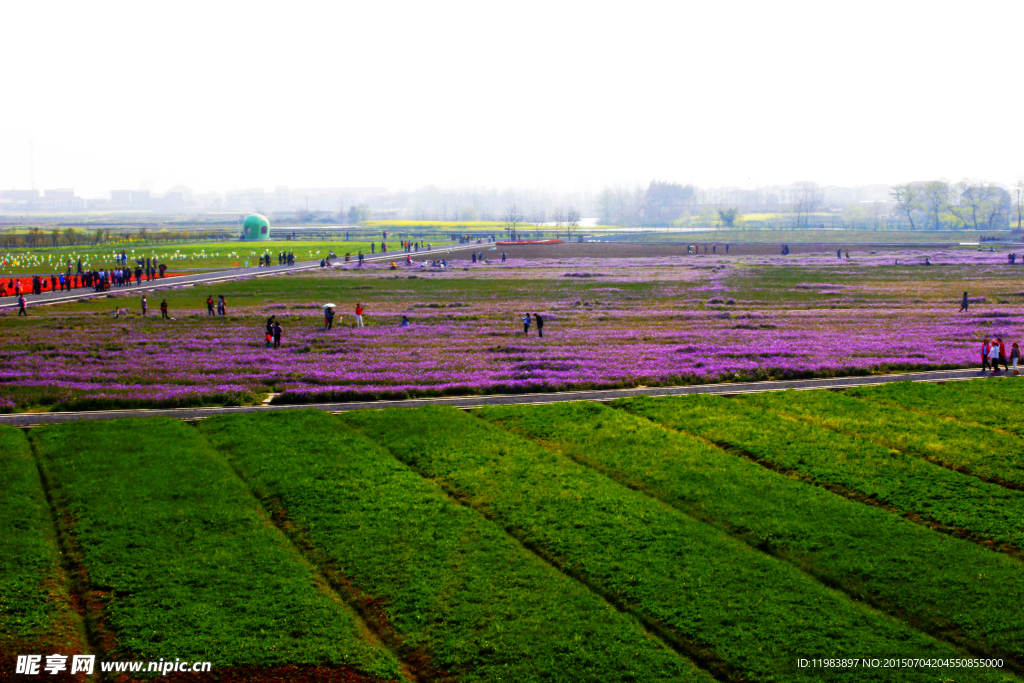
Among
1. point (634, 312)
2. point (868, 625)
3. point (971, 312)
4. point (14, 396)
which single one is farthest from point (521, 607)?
point (971, 312)

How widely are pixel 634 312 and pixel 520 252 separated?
7660 cm

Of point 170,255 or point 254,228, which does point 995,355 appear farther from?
point 254,228

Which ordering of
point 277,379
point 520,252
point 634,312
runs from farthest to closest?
point 520,252, point 634,312, point 277,379

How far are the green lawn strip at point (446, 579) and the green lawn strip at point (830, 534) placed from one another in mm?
4731

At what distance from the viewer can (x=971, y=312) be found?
5684cm

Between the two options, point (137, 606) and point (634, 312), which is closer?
point (137, 606)

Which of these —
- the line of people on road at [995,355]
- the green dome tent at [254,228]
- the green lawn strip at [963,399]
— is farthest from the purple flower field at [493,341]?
the green dome tent at [254,228]

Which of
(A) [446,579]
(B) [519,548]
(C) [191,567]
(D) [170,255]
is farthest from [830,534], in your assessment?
(D) [170,255]

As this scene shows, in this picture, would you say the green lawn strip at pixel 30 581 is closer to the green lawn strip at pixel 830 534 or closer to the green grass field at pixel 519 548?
the green grass field at pixel 519 548

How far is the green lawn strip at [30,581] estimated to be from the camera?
14.0 metres

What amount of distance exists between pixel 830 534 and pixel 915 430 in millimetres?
10676

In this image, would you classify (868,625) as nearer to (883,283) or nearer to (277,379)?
(277,379)

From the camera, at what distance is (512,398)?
32.8 m

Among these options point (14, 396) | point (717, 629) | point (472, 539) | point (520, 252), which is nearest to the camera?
point (717, 629)
